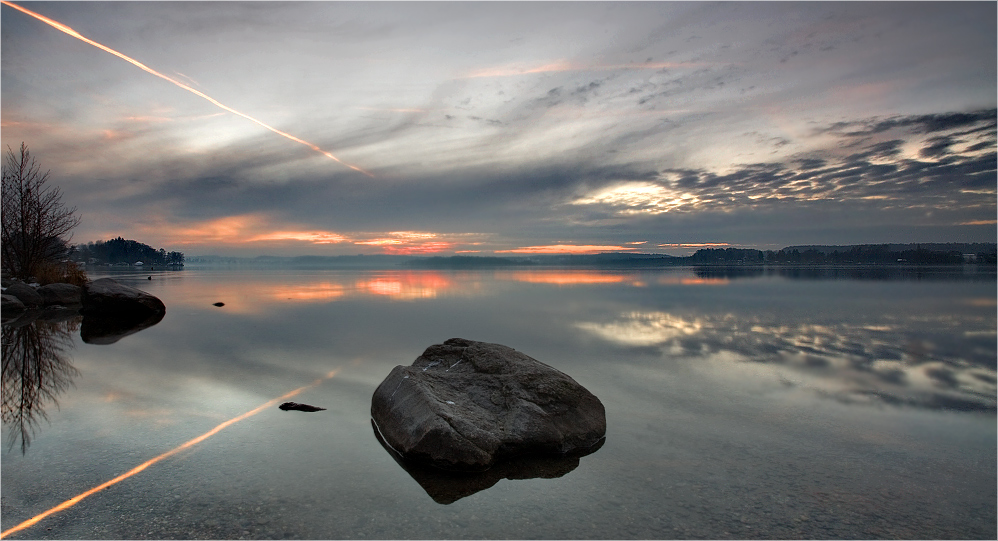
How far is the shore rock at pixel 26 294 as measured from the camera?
23.4 m

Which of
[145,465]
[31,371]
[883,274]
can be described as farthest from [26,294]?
[883,274]

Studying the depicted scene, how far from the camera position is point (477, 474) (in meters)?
5.98

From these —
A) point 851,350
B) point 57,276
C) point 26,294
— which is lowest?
point 851,350

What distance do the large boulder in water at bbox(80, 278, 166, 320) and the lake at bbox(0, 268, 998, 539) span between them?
6.62 metres

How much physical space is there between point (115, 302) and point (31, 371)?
1235 centimetres

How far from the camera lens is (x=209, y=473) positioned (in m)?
5.74

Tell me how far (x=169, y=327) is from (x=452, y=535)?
18845 millimetres

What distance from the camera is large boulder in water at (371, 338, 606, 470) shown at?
612 cm

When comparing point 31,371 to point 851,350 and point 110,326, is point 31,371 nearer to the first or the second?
point 110,326

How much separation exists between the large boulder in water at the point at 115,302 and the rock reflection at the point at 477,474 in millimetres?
21077

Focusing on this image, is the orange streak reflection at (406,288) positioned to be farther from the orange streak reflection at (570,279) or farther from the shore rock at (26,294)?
the shore rock at (26,294)

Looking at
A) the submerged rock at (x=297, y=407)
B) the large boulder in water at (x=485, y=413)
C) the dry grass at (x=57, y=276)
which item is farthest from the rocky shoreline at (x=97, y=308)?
the large boulder in water at (x=485, y=413)

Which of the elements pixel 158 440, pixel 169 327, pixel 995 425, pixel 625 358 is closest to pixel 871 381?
pixel 995 425

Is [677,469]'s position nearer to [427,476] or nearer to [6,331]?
[427,476]
